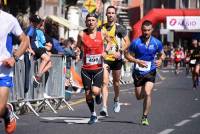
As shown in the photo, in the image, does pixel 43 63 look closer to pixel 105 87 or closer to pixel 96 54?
pixel 105 87

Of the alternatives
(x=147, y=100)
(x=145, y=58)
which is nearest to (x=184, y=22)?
(x=145, y=58)

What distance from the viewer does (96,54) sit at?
1445 centimetres

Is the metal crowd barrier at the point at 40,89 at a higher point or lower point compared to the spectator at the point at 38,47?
lower

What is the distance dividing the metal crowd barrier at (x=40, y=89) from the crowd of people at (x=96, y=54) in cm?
19

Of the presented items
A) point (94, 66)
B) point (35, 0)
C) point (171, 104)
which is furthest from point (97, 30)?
point (35, 0)

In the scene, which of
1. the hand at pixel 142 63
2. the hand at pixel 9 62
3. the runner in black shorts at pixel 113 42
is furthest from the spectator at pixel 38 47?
the hand at pixel 9 62

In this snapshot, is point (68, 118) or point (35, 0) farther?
point (35, 0)

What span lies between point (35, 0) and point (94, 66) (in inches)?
1290

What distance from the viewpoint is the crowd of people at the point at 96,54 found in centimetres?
942

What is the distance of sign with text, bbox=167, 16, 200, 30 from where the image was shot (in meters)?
63.2

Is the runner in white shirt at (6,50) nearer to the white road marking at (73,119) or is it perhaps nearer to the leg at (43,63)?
the white road marking at (73,119)

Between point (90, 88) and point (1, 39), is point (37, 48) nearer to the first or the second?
point (90, 88)

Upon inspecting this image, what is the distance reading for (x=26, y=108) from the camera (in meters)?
16.7

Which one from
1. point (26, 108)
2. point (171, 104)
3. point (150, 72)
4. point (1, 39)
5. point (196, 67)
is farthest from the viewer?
point (196, 67)
